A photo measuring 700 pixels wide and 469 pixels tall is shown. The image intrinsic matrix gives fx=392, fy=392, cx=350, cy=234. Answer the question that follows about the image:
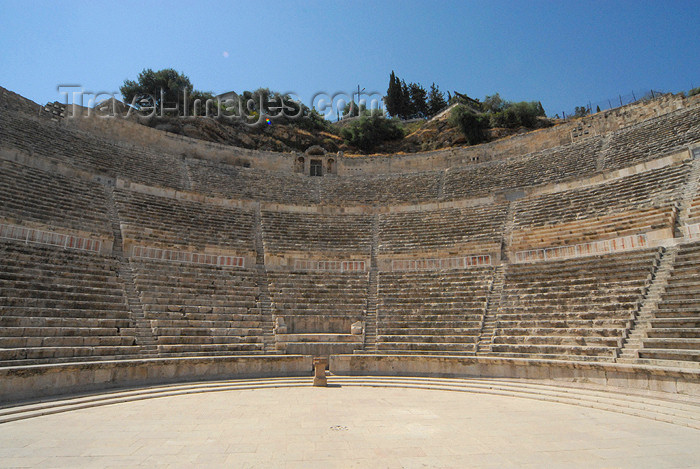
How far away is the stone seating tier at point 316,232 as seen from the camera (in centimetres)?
1861

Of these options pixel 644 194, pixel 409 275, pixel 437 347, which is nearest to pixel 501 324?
pixel 437 347

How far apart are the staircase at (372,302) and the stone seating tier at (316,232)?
0.32 meters

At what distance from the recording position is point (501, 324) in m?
12.6

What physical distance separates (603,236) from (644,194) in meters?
2.88

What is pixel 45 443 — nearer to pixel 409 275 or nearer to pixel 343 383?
pixel 343 383

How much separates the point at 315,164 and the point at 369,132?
12.3 metres

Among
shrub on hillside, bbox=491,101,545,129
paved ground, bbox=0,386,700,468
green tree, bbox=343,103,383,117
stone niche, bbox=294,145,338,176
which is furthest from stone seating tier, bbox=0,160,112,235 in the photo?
green tree, bbox=343,103,383,117

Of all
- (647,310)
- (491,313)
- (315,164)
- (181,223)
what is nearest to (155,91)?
(315,164)

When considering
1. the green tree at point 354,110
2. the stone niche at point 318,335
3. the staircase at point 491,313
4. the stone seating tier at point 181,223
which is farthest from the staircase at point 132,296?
the green tree at point 354,110

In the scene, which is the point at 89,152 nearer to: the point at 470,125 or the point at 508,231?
the point at 508,231

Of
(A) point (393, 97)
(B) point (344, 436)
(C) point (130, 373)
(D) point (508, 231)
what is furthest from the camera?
(A) point (393, 97)

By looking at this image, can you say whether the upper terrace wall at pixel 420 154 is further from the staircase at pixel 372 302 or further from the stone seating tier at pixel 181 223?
the staircase at pixel 372 302

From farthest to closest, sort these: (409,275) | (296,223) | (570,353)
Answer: (296,223) → (409,275) → (570,353)

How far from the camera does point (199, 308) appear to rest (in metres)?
13.3
